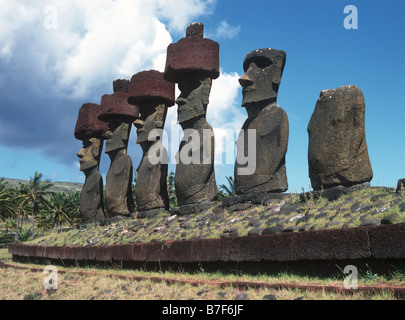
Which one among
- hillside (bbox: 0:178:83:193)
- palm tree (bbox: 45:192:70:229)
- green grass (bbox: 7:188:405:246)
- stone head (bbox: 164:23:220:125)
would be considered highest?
hillside (bbox: 0:178:83:193)

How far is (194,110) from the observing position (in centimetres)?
938

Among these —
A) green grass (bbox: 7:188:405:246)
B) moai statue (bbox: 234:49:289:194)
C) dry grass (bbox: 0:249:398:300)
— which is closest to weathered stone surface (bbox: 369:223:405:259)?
green grass (bbox: 7:188:405:246)

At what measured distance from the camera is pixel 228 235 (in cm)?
603

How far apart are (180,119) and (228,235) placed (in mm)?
4181

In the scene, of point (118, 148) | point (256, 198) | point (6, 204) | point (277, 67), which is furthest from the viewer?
point (6, 204)

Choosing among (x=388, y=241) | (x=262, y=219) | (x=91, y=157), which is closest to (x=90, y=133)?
(x=91, y=157)

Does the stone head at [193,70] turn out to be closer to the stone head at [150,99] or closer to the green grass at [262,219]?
the stone head at [150,99]

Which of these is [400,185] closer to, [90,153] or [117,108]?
[117,108]

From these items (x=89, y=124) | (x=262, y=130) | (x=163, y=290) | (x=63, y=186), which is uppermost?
(x=63, y=186)

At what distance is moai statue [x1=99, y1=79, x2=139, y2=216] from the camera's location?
11.9 meters

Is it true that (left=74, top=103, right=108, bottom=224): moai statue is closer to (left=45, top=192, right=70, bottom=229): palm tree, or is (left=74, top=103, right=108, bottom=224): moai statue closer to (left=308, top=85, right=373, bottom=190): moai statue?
(left=308, top=85, right=373, bottom=190): moai statue

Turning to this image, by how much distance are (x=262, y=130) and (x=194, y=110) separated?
6.67 feet

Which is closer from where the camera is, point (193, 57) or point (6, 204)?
point (193, 57)
